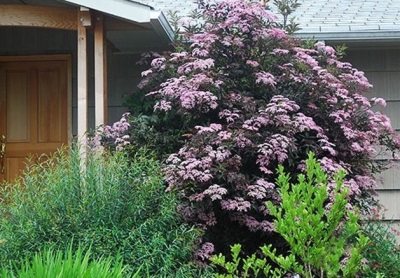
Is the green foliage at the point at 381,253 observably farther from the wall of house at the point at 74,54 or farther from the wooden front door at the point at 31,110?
the wooden front door at the point at 31,110

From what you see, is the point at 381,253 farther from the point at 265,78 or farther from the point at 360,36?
the point at 360,36

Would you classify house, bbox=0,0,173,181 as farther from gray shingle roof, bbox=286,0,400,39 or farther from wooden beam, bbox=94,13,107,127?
gray shingle roof, bbox=286,0,400,39

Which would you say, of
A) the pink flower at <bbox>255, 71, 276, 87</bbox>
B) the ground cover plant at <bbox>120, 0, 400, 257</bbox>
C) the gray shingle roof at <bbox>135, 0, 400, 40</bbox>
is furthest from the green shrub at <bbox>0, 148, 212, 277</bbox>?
the gray shingle roof at <bbox>135, 0, 400, 40</bbox>

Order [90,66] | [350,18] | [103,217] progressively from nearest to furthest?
[103,217], [350,18], [90,66]

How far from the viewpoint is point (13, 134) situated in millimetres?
7035

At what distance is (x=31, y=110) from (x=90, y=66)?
2.85 feet

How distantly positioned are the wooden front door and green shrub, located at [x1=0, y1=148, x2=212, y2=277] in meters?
2.12

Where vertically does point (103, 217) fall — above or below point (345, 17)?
below

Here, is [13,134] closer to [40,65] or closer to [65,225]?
[40,65]

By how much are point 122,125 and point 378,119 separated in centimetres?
235

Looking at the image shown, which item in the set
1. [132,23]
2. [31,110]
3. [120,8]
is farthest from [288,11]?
[31,110]

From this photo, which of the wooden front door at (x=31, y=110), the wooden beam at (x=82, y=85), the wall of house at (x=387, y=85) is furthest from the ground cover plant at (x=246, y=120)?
the wooden front door at (x=31, y=110)

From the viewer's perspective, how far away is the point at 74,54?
22.9 ft

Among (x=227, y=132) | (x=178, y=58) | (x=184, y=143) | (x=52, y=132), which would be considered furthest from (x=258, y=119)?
(x=52, y=132)
